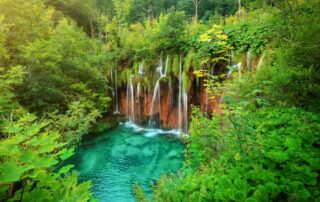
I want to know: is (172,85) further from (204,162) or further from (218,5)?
(218,5)

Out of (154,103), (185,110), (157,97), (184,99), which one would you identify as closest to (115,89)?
(154,103)

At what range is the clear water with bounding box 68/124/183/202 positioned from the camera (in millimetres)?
7281

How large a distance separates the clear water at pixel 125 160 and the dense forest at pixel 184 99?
803mm

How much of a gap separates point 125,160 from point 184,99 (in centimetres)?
467

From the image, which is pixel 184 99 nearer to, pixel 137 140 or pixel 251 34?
pixel 137 140

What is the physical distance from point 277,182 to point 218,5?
1265 inches

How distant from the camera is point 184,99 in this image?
1186 cm

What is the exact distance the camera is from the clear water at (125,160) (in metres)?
7.28

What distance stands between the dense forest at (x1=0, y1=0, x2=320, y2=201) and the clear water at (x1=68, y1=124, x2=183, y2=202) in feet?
2.63

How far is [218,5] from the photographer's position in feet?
98.2

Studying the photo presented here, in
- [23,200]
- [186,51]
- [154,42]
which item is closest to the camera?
[23,200]

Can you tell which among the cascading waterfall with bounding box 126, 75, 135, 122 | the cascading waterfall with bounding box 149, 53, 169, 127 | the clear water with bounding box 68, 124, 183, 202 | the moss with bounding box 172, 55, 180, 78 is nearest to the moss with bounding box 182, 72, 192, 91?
the moss with bounding box 172, 55, 180, 78

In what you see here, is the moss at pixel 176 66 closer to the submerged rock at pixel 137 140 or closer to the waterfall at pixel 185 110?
the waterfall at pixel 185 110

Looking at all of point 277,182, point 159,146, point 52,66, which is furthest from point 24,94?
point 277,182
